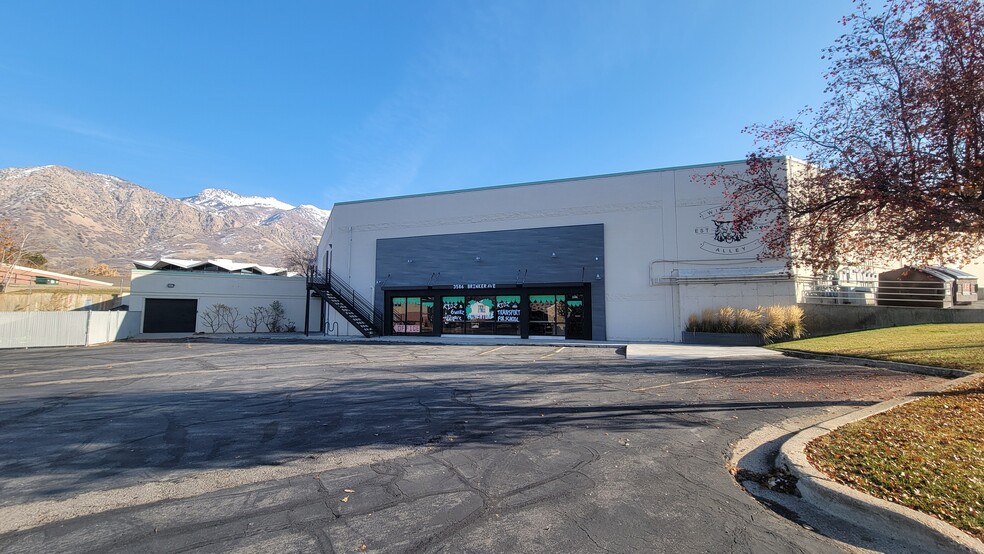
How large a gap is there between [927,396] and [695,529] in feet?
22.8

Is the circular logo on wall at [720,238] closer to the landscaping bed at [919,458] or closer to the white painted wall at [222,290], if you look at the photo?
the landscaping bed at [919,458]

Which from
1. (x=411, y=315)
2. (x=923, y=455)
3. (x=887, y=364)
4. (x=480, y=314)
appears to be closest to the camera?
(x=923, y=455)

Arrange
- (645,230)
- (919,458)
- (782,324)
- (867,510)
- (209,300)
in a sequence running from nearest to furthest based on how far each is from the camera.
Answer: (867,510) → (919,458) → (782,324) → (645,230) → (209,300)

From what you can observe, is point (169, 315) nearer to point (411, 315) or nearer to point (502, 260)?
point (411, 315)

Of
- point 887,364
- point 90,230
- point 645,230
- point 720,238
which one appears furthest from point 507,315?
point 90,230

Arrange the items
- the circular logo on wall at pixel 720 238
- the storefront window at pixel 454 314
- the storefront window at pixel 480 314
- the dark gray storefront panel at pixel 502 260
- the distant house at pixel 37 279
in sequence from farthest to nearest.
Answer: the distant house at pixel 37 279
the storefront window at pixel 454 314
the storefront window at pixel 480 314
the dark gray storefront panel at pixel 502 260
the circular logo on wall at pixel 720 238

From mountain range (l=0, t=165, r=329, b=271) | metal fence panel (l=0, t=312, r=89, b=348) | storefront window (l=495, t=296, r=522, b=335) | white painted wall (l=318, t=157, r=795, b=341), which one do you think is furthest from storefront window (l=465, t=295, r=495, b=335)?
mountain range (l=0, t=165, r=329, b=271)

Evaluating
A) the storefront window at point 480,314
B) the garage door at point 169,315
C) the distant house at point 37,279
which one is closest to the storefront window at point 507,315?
the storefront window at point 480,314

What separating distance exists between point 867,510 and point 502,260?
23037 millimetres

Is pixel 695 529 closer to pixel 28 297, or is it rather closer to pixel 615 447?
pixel 615 447

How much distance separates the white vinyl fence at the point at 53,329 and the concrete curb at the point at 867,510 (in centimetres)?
3070

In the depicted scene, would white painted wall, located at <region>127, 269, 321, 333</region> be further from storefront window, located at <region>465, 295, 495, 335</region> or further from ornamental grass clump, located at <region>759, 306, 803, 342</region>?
ornamental grass clump, located at <region>759, 306, 803, 342</region>

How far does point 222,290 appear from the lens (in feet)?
108

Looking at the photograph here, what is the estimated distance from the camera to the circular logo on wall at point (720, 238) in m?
22.4
